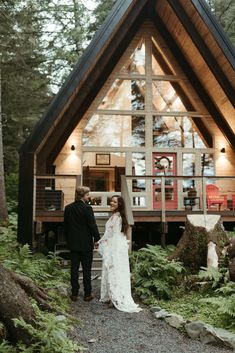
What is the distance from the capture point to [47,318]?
12.1ft

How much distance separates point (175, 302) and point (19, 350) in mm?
3185

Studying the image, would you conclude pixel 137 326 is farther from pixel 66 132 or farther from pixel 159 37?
pixel 159 37

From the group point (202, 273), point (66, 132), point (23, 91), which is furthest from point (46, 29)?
point (202, 273)

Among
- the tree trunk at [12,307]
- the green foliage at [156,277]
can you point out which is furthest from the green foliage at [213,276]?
the tree trunk at [12,307]

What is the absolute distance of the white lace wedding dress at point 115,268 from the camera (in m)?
5.88

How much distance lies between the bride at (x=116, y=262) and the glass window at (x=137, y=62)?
330 inches

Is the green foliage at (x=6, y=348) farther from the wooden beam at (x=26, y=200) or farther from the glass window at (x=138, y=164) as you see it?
the glass window at (x=138, y=164)

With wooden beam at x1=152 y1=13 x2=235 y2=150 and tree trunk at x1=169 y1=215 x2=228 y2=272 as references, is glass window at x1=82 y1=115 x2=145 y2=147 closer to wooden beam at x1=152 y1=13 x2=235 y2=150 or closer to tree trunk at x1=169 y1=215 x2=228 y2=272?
wooden beam at x1=152 y1=13 x2=235 y2=150

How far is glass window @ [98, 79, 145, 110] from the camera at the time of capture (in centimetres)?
1353

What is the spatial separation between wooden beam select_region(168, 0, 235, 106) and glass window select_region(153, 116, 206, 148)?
7.57 feet

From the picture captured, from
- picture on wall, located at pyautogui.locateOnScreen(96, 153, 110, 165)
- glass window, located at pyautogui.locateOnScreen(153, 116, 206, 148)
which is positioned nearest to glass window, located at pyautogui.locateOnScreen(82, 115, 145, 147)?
picture on wall, located at pyautogui.locateOnScreen(96, 153, 110, 165)


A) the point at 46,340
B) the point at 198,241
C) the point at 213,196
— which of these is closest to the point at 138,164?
the point at 213,196

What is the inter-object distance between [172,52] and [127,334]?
10.9m

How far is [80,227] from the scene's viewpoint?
6.10 meters
